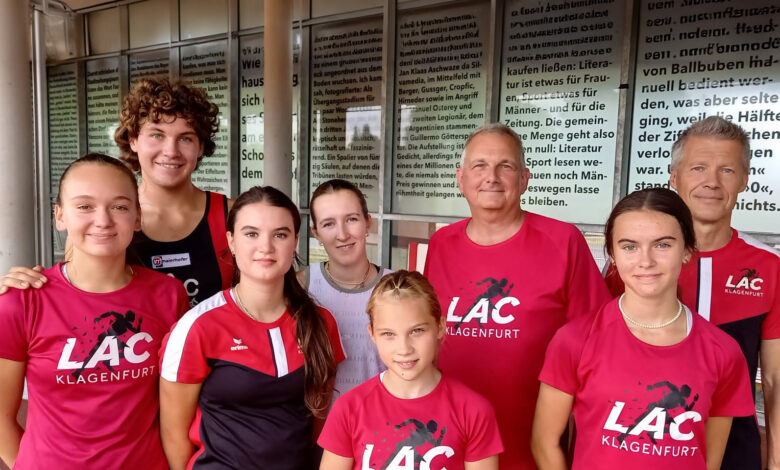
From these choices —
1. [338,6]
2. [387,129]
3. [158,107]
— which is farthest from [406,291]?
[338,6]

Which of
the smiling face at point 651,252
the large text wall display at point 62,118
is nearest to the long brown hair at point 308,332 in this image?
the smiling face at point 651,252

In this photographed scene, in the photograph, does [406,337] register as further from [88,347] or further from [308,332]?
[88,347]

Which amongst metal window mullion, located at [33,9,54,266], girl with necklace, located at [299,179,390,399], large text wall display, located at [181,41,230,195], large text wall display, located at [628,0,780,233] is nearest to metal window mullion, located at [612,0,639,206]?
large text wall display, located at [628,0,780,233]

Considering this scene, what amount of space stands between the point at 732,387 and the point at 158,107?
7.88 feet

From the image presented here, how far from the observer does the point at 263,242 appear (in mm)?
1993

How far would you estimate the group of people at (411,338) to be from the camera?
1701 millimetres

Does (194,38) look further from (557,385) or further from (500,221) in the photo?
(557,385)

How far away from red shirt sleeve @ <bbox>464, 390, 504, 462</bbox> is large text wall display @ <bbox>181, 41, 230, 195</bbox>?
19.5 ft

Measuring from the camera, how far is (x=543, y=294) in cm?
208

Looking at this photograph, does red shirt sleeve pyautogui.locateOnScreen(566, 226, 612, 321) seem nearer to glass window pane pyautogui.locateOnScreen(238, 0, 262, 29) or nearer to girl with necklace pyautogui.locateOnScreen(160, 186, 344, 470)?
girl with necklace pyautogui.locateOnScreen(160, 186, 344, 470)

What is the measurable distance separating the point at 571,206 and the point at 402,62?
2.32m

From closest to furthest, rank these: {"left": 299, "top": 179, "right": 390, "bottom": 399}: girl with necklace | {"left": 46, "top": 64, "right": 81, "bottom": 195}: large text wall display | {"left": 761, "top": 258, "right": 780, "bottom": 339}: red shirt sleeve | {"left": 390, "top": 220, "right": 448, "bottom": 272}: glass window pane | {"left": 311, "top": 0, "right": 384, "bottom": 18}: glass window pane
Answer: {"left": 761, "top": 258, "right": 780, "bottom": 339}: red shirt sleeve, {"left": 299, "top": 179, "right": 390, "bottom": 399}: girl with necklace, {"left": 390, "top": 220, "right": 448, "bottom": 272}: glass window pane, {"left": 311, "top": 0, "right": 384, "bottom": 18}: glass window pane, {"left": 46, "top": 64, "right": 81, "bottom": 195}: large text wall display

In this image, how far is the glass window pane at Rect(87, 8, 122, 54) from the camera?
25.7 ft

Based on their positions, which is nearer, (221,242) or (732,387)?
(732,387)
